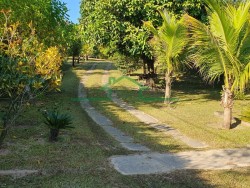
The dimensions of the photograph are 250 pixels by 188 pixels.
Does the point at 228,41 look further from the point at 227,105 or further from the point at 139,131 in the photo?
the point at 139,131

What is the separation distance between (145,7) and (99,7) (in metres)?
2.51

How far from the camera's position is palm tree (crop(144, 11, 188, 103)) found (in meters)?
14.2

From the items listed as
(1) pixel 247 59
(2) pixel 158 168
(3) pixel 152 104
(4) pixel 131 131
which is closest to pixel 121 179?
(2) pixel 158 168

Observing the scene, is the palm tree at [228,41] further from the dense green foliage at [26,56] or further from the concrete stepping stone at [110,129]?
the dense green foliage at [26,56]

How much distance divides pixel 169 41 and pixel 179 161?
8.25m

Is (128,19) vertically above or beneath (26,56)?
above

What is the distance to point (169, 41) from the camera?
47.8 feet

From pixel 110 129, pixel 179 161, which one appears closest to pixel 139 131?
pixel 110 129

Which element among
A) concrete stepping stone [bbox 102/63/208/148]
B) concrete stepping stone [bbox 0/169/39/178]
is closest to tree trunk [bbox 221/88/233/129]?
concrete stepping stone [bbox 102/63/208/148]

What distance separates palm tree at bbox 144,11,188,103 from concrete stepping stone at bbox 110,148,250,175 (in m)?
6.96

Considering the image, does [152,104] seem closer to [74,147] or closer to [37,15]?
[37,15]

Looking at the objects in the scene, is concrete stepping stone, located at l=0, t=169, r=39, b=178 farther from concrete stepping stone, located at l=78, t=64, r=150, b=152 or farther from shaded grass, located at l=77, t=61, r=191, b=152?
shaded grass, located at l=77, t=61, r=191, b=152

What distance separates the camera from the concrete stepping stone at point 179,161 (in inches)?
257

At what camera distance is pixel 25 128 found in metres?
9.43
